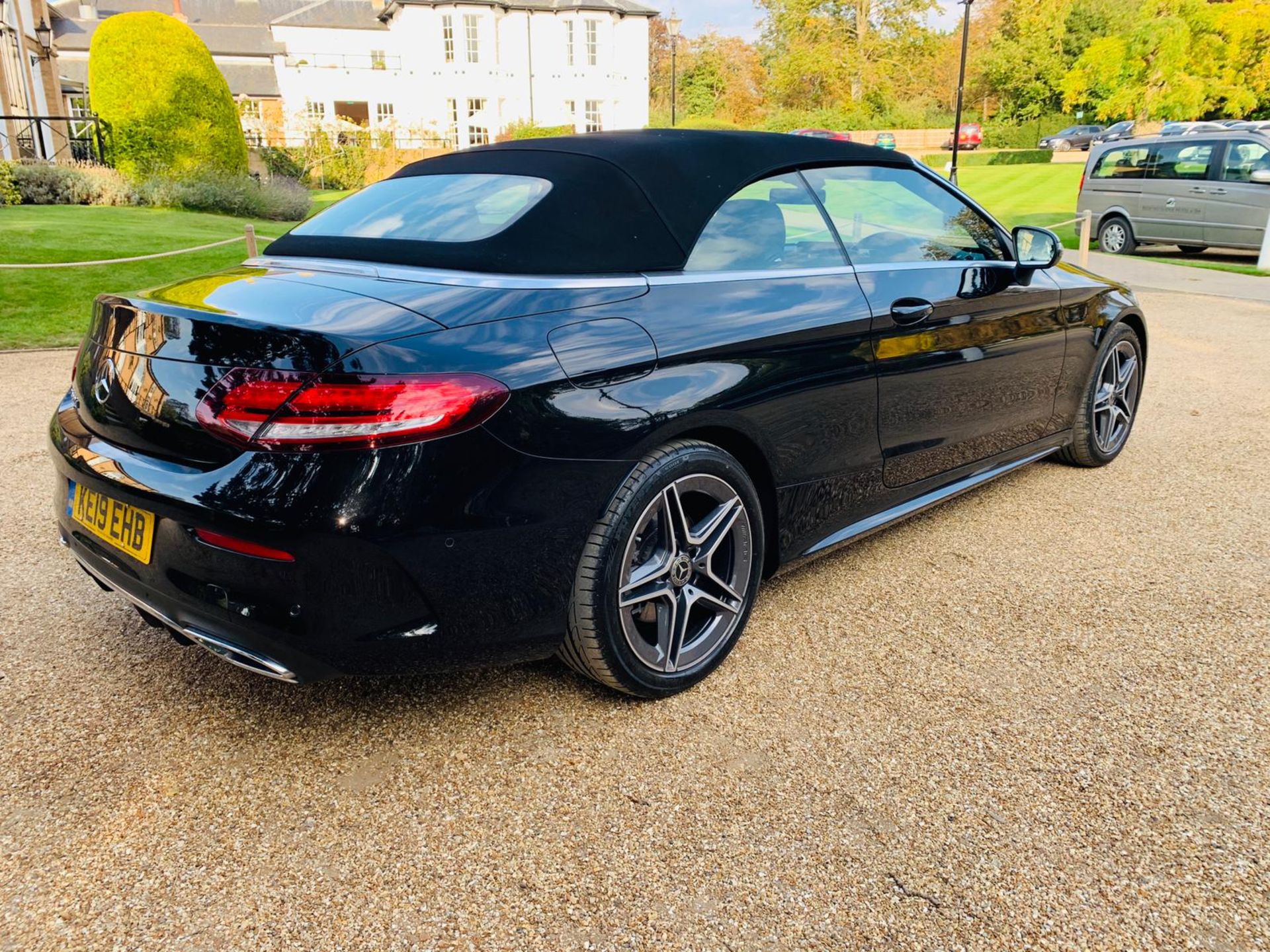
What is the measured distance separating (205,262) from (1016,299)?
445 inches

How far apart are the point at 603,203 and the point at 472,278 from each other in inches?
19.0

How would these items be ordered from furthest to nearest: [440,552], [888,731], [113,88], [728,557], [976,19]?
[976,19]
[113,88]
[728,557]
[888,731]
[440,552]

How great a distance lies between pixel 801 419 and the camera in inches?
115

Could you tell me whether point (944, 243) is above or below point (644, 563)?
above

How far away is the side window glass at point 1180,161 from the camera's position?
46.4ft

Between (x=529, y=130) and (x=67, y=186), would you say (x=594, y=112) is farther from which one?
(x=67, y=186)

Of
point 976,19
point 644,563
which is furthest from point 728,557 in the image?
point 976,19

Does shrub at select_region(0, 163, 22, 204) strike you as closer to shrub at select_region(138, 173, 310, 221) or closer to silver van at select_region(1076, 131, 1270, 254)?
shrub at select_region(138, 173, 310, 221)

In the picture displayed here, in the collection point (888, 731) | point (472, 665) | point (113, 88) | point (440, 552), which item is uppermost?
point (113, 88)

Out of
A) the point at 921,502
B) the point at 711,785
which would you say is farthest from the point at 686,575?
the point at 921,502

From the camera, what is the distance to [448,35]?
147 feet

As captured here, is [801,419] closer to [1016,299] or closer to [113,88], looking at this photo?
[1016,299]

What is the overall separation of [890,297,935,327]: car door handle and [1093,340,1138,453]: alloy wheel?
67.2 inches

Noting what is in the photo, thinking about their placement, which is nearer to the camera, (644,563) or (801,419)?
(644,563)
